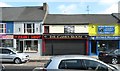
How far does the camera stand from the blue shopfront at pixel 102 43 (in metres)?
36.1

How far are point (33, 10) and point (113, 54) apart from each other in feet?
60.9

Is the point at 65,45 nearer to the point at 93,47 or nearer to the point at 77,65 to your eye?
the point at 93,47

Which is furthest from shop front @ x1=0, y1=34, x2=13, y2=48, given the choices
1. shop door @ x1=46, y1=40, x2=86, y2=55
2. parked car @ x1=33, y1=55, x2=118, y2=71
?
parked car @ x1=33, y1=55, x2=118, y2=71

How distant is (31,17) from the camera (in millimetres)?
37344

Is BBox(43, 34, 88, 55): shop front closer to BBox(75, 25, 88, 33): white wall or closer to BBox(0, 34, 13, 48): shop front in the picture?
BBox(75, 25, 88, 33): white wall

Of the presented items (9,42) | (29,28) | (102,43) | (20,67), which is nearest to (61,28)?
(29,28)

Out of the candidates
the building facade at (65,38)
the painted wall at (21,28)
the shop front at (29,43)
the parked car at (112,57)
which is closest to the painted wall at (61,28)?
the building facade at (65,38)

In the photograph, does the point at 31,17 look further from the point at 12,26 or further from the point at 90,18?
the point at 90,18

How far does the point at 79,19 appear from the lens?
3831 centimetres

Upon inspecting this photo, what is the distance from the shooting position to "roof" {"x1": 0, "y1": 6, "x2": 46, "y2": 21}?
121 feet

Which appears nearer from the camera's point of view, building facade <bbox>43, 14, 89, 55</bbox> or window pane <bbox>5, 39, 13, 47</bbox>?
building facade <bbox>43, 14, 89, 55</bbox>

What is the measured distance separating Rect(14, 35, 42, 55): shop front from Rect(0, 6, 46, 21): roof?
238 centimetres

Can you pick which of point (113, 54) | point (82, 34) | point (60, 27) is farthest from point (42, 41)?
point (113, 54)

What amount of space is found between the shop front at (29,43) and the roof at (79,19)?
250 cm
